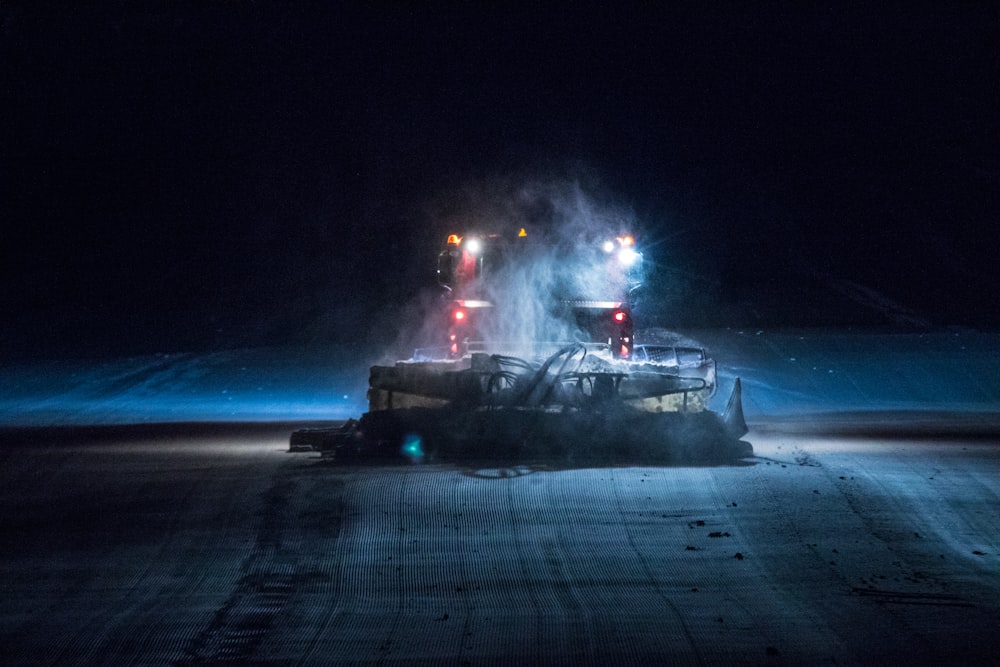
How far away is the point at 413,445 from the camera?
9.92m

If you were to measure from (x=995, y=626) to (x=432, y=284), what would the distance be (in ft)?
87.4

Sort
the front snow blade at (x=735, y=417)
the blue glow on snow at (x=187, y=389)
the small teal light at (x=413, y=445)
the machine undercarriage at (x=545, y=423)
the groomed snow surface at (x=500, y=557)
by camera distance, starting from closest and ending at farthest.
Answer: the groomed snow surface at (x=500, y=557) → the machine undercarriage at (x=545, y=423) → the small teal light at (x=413, y=445) → the front snow blade at (x=735, y=417) → the blue glow on snow at (x=187, y=389)

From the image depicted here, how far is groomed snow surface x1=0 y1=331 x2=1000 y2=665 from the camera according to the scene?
5523 mm

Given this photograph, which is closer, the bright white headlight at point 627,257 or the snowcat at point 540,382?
the snowcat at point 540,382

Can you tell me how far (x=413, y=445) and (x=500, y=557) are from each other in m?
3.24

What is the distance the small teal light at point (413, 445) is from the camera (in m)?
9.86

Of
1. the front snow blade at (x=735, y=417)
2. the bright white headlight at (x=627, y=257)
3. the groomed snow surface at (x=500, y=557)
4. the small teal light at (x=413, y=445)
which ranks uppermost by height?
the bright white headlight at (x=627, y=257)

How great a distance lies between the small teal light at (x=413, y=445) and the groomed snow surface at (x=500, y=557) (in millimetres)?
728

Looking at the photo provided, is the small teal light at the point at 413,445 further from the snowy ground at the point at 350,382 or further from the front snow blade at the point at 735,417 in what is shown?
the snowy ground at the point at 350,382

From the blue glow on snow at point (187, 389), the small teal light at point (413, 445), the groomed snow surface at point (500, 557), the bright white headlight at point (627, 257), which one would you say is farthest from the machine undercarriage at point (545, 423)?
the blue glow on snow at point (187, 389)

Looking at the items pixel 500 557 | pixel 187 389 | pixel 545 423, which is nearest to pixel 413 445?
pixel 545 423

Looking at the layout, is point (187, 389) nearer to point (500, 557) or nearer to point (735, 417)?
point (735, 417)

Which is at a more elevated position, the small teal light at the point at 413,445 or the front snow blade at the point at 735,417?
the front snow blade at the point at 735,417

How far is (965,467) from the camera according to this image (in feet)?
30.4
